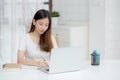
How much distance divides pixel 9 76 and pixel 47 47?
0.93 metres

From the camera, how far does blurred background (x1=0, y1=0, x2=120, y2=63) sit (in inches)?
164

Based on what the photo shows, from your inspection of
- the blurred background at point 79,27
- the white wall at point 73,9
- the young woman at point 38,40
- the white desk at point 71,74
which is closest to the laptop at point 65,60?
the white desk at point 71,74

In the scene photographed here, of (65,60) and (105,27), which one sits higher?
(105,27)

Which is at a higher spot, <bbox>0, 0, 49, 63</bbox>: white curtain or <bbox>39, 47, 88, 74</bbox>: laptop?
<bbox>0, 0, 49, 63</bbox>: white curtain

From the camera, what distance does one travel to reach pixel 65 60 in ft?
7.31

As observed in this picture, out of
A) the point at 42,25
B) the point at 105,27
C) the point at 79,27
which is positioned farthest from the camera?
the point at 79,27

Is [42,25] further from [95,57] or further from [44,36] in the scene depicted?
[95,57]

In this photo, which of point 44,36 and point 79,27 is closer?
point 44,36

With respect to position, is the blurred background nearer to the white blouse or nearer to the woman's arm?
the white blouse

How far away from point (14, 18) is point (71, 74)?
2.21 meters

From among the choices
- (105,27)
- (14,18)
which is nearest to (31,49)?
(14,18)

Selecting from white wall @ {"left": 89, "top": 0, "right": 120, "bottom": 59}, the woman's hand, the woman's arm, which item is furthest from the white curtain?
the woman's hand

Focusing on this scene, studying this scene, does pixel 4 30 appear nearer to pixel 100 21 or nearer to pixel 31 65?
pixel 100 21

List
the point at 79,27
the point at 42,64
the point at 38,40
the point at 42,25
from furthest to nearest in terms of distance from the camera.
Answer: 1. the point at 79,27
2. the point at 38,40
3. the point at 42,25
4. the point at 42,64
